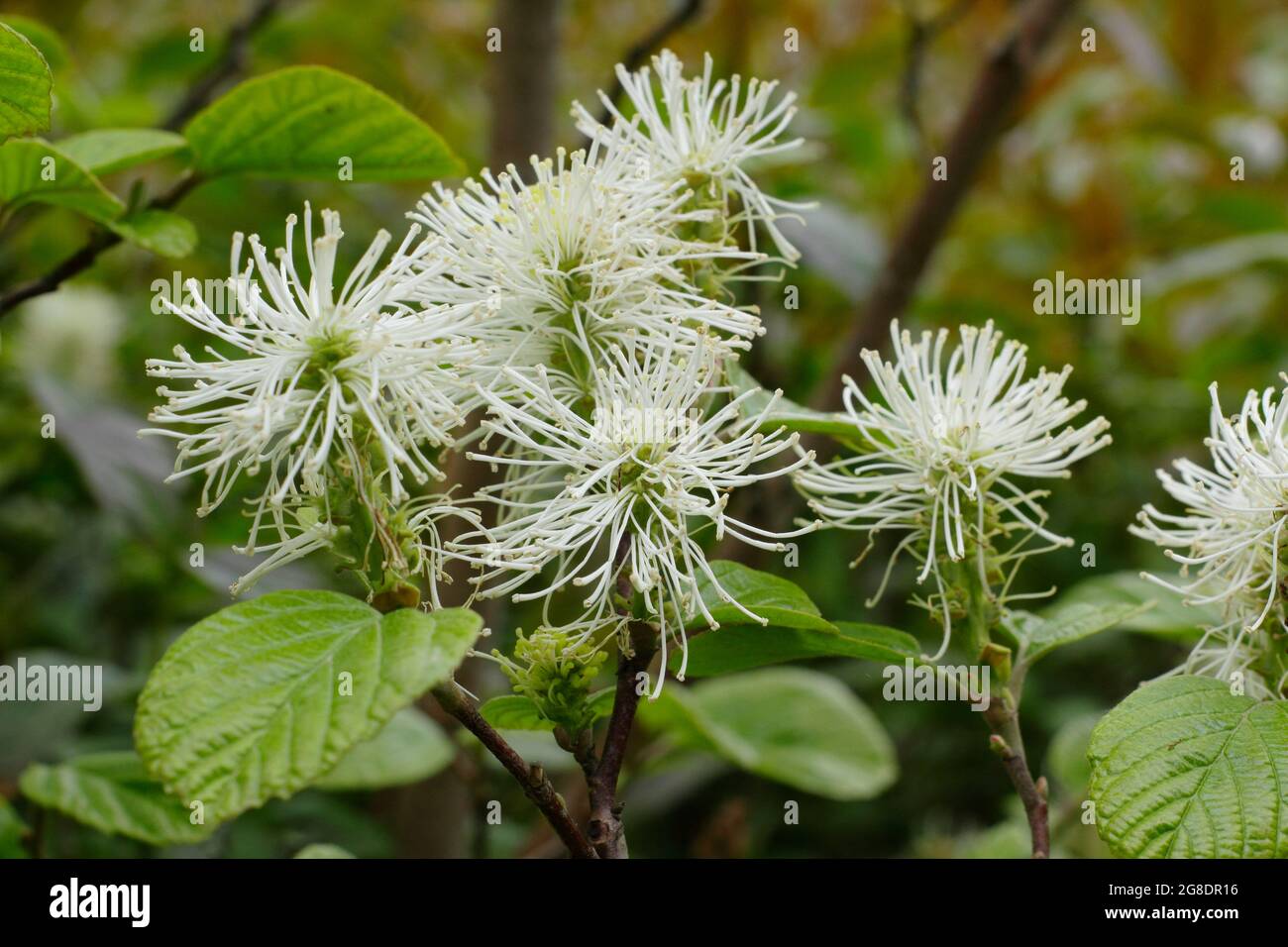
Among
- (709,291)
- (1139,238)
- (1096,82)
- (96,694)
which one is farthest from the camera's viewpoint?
(1096,82)

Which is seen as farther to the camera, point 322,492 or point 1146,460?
point 1146,460

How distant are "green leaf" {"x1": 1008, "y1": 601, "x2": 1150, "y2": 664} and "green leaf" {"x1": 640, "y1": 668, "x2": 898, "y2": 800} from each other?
555 millimetres

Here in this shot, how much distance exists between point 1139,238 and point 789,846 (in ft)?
4.21

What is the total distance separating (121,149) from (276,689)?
22.0 inches

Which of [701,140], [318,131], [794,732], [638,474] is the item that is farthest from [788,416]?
[794,732]

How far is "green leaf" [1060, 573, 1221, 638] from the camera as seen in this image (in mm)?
937

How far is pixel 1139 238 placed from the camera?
2.26 m

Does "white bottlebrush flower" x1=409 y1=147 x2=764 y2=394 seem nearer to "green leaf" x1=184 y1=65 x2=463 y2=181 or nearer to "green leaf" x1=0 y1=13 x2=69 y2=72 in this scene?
"green leaf" x1=184 y1=65 x2=463 y2=181

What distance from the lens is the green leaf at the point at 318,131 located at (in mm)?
942
